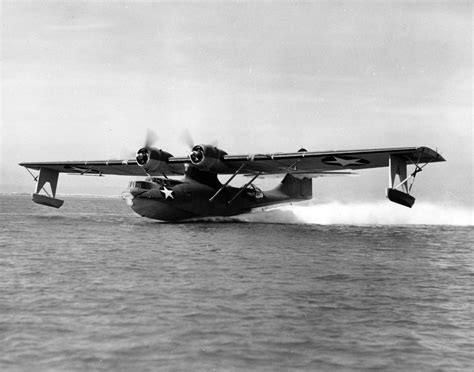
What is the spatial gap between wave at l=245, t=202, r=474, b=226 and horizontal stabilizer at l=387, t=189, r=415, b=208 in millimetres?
12754

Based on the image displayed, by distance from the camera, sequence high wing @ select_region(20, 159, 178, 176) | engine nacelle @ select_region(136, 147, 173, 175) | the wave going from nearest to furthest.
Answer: engine nacelle @ select_region(136, 147, 173, 175) < high wing @ select_region(20, 159, 178, 176) < the wave

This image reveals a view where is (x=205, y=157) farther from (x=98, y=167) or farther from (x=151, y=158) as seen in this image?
(x=98, y=167)

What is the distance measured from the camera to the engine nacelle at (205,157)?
27.6 metres

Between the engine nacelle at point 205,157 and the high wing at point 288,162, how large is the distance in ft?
0.55

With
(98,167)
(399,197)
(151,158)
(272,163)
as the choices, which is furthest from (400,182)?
→ (98,167)

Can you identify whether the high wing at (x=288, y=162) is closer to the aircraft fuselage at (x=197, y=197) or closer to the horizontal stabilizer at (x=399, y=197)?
the aircraft fuselage at (x=197, y=197)

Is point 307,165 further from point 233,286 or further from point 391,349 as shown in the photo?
point 391,349

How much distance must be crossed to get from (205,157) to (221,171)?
2.42 m

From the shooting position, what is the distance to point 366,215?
42.1 metres

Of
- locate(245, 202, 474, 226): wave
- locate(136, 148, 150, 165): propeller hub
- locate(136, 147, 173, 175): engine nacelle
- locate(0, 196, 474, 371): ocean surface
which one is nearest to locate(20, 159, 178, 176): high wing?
locate(136, 147, 173, 175): engine nacelle

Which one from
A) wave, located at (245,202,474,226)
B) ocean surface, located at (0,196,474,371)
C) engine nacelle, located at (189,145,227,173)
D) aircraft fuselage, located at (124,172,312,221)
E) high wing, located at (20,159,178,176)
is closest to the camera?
ocean surface, located at (0,196,474,371)

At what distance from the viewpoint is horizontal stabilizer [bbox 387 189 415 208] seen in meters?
22.7

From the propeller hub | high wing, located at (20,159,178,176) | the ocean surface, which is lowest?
the ocean surface

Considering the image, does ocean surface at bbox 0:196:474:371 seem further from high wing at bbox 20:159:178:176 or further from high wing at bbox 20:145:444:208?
high wing at bbox 20:159:178:176
